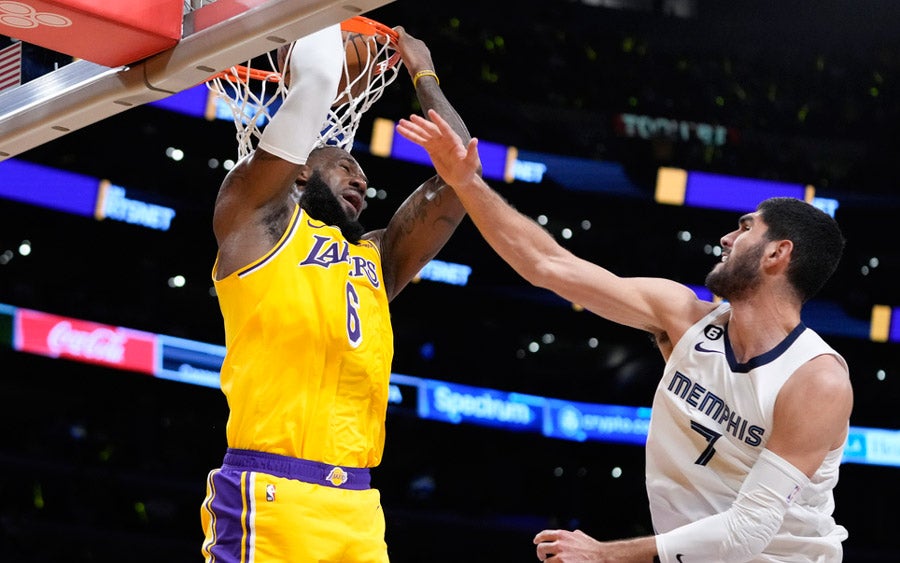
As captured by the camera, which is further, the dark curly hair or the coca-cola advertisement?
the coca-cola advertisement

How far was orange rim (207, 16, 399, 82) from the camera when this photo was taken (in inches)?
158

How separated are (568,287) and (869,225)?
1511cm

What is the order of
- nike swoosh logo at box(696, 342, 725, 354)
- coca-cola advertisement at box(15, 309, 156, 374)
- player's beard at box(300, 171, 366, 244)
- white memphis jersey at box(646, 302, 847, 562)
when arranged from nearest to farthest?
white memphis jersey at box(646, 302, 847, 562) < nike swoosh logo at box(696, 342, 725, 354) < player's beard at box(300, 171, 366, 244) < coca-cola advertisement at box(15, 309, 156, 374)

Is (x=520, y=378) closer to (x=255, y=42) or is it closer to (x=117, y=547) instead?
(x=117, y=547)

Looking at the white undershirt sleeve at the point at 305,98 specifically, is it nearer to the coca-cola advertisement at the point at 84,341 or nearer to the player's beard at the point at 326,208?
the player's beard at the point at 326,208

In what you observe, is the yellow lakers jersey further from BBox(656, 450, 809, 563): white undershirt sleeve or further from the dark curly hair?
the dark curly hair

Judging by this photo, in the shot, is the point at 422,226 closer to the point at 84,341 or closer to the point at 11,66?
the point at 11,66

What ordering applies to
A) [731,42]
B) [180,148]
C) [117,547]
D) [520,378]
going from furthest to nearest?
[731,42]
[520,378]
[180,148]
[117,547]

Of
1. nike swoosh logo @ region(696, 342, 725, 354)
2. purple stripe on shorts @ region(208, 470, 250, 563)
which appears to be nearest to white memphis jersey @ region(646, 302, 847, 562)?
nike swoosh logo @ region(696, 342, 725, 354)

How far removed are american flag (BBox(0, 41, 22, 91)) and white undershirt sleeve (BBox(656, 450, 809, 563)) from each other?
2396mm

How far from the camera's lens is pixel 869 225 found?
17.3 metres

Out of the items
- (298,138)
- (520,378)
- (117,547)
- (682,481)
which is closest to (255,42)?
(298,138)

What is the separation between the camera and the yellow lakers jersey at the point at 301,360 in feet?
11.1

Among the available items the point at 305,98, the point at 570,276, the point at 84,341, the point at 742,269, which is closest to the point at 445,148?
the point at 305,98
